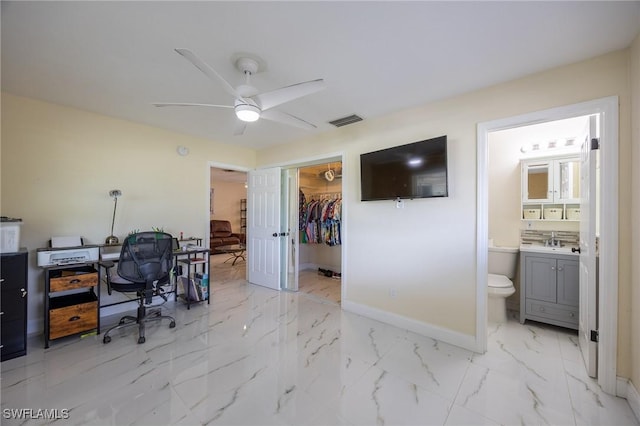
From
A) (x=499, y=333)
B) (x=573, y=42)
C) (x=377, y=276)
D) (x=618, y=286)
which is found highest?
(x=573, y=42)

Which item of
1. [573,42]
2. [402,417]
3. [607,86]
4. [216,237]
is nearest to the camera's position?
[402,417]

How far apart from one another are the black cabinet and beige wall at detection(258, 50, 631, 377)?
10.3 ft

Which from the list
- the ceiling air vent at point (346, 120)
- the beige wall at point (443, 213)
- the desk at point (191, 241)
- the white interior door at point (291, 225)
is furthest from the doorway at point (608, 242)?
the desk at point (191, 241)

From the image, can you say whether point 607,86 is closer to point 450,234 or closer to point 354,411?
point 450,234

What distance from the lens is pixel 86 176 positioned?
9.48ft

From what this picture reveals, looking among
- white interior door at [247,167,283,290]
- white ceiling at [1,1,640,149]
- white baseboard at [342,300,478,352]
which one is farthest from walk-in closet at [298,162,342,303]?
white ceiling at [1,1,640,149]

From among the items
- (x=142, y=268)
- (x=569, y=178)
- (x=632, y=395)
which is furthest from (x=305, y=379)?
(x=569, y=178)

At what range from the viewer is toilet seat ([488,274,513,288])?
9.21 ft

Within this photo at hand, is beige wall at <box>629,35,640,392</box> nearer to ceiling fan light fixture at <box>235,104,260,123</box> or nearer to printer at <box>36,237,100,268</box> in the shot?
ceiling fan light fixture at <box>235,104,260,123</box>

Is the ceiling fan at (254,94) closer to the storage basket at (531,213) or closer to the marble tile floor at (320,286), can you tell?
the marble tile floor at (320,286)

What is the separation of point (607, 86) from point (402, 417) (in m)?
2.69

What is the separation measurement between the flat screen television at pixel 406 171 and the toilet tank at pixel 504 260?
1478 mm

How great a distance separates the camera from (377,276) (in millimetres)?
2984

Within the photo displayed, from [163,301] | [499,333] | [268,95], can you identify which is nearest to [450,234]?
[499,333]
